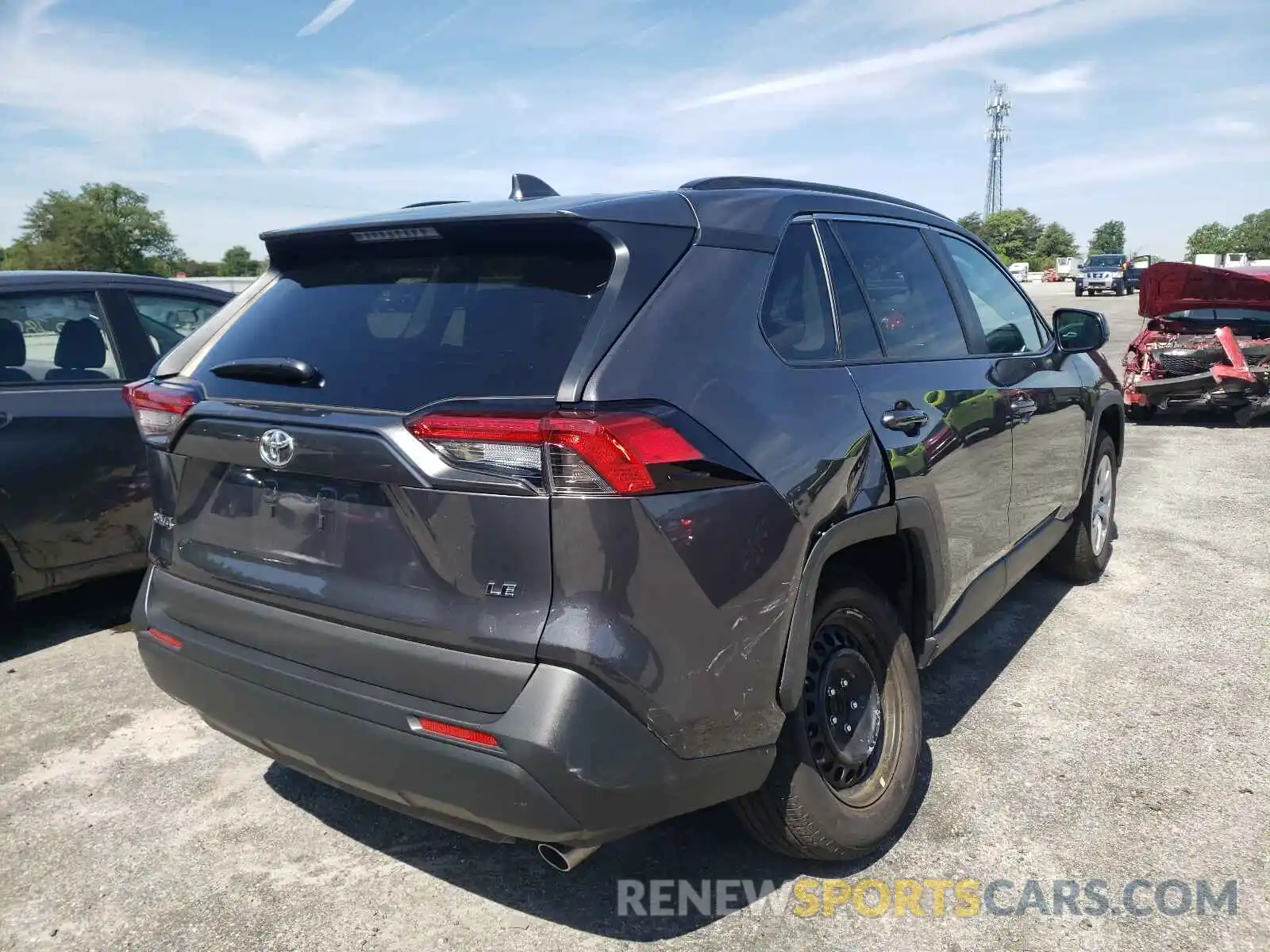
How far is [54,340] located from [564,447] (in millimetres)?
3845

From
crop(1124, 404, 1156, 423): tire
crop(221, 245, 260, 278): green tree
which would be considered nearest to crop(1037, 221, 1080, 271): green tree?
crop(221, 245, 260, 278): green tree

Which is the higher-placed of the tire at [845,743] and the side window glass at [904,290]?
the side window glass at [904,290]

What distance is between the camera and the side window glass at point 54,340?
4.46m

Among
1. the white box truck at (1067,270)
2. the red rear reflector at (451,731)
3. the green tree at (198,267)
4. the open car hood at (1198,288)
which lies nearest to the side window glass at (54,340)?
the red rear reflector at (451,731)

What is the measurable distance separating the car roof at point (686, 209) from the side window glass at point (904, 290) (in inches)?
6.6

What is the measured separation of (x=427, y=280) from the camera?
2.41 metres

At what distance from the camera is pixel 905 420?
2.91 metres

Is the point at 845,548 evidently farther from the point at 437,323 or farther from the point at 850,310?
the point at 437,323

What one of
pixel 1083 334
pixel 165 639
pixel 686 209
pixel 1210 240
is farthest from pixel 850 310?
pixel 1210 240

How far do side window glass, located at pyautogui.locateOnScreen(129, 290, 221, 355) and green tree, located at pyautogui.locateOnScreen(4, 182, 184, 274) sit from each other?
227ft

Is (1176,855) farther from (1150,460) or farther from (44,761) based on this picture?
(1150,460)

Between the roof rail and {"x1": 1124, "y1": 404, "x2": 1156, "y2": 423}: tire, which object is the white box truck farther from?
the roof rail

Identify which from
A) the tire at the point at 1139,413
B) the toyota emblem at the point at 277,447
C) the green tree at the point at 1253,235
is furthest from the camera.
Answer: the green tree at the point at 1253,235

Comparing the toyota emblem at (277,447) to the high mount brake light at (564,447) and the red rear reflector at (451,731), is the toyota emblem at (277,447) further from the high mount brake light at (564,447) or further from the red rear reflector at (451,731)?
the red rear reflector at (451,731)
